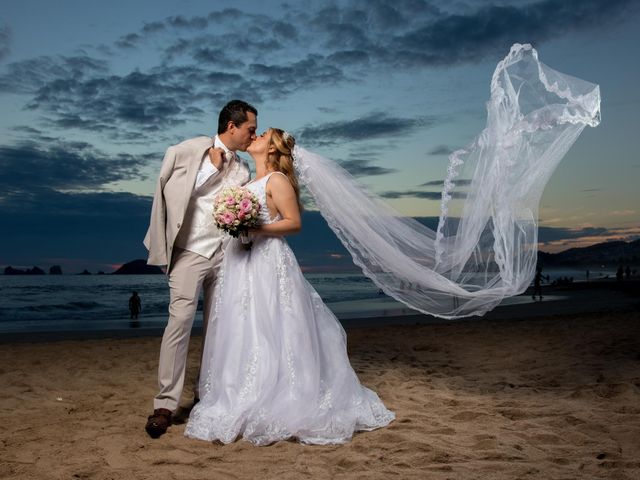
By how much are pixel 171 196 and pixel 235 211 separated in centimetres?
64

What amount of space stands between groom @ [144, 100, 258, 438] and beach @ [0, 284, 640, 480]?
0.47m

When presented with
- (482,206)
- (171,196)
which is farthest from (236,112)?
(482,206)

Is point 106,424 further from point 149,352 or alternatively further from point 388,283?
point 149,352

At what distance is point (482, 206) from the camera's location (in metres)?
4.18

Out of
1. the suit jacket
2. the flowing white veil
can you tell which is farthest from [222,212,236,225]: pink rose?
the flowing white veil

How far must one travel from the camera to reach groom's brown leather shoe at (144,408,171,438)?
403 cm

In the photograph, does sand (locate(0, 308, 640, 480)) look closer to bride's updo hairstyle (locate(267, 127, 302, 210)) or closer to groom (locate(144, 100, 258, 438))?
groom (locate(144, 100, 258, 438))

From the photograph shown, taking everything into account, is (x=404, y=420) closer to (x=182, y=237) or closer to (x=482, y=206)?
(x=482, y=206)

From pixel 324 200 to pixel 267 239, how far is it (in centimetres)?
53

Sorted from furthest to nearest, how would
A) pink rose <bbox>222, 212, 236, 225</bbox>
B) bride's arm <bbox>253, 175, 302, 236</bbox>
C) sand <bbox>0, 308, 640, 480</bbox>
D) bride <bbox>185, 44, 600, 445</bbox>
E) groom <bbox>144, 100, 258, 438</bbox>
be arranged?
groom <bbox>144, 100, 258, 438</bbox> < bride's arm <bbox>253, 175, 302, 236</bbox> < bride <bbox>185, 44, 600, 445</bbox> < pink rose <bbox>222, 212, 236, 225</bbox> < sand <bbox>0, 308, 640, 480</bbox>

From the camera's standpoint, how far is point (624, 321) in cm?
1045

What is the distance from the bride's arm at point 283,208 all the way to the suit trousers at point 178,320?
0.59 m

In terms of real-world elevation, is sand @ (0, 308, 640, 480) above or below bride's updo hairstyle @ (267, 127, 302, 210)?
below

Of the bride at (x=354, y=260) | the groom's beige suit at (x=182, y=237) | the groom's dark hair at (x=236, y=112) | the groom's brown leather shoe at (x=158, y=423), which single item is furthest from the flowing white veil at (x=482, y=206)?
the groom's brown leather shoe at (x=158, y=423)
